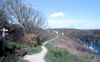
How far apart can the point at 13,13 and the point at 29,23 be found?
3428mm

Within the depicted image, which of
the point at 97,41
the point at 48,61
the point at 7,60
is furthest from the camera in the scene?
the point at 97,41

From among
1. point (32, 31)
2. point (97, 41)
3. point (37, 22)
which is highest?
point (37, 22)

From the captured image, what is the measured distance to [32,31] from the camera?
2584 cm

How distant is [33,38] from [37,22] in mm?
5584

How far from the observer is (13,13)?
918 inches

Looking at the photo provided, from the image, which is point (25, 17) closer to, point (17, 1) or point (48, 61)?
point (17, 1)

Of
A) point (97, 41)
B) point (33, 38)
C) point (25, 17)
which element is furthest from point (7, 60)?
point (97, 41)

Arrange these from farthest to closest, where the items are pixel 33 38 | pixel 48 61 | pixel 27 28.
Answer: pixel 27 28 < pixel 33 38 < pixel 48 61

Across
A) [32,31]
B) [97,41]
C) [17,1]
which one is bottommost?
[97,41]

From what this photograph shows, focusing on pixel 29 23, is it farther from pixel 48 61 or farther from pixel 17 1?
pixel 48 61

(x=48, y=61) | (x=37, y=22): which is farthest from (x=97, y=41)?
(x=48, y=61)

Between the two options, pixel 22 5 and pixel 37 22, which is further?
pixel 37 22

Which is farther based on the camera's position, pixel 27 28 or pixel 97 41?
pixel 97 41

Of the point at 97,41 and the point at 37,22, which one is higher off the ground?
the point at 37,22
